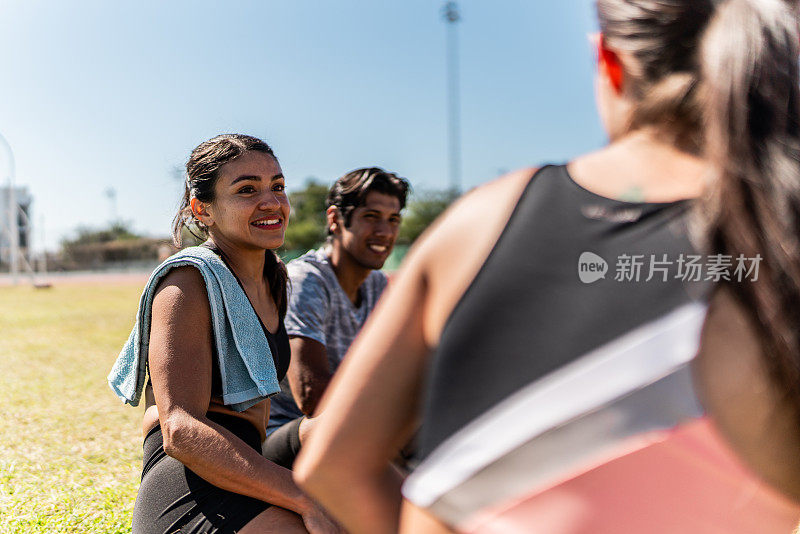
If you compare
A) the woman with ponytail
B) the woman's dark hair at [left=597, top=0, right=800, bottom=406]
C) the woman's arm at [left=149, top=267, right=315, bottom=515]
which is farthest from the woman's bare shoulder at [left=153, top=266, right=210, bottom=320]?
the woman's dark hair at [left=597, top=0, right=800, bottom=406]

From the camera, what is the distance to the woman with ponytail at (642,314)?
0.79 meters

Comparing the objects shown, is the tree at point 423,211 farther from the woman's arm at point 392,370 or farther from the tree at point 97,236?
the woman's arm at point 392,370

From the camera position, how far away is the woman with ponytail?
2.58 feet

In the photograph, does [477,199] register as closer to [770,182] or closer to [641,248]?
[641,248]

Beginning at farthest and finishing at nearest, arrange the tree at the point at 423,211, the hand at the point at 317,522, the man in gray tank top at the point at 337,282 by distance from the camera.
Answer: the tree at the point at 423,211 < the man in gray tank top at the point at 337,282 < the hand at the point at 317,522

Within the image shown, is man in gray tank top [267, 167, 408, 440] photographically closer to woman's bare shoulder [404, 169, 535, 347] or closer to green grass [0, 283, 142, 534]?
green grass [0, 283, 142, 534]

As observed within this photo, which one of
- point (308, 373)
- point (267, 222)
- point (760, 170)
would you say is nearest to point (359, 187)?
point (308, 373)

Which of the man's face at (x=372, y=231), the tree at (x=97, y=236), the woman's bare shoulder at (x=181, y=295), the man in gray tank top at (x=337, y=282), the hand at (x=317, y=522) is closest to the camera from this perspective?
the hand at (x=317, y=522)

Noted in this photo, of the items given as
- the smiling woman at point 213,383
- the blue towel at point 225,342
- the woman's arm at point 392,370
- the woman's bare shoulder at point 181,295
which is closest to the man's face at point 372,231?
the smiling woman at point 213,383

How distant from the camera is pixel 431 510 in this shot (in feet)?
2.78

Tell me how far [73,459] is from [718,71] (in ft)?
16.0

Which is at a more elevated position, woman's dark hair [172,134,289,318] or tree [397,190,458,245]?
woman's dark hair [172,134,289,318]

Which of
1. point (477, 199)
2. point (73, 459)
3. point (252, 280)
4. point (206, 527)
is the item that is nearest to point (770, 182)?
point (477, 199)

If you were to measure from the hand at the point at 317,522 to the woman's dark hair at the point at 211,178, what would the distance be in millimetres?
882
